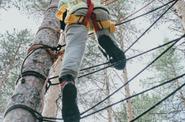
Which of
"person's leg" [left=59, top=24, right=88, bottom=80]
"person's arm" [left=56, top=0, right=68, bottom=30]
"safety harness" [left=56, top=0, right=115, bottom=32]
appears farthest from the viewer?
"person's arm" [left=56, top=0, right=68, bottom=30]

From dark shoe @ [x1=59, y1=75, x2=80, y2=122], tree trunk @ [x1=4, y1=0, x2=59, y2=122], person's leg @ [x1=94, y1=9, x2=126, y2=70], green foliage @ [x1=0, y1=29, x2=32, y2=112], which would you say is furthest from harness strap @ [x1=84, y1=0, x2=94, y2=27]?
green foliage @ [x1=0, y1=29, x2=32, y2=112]

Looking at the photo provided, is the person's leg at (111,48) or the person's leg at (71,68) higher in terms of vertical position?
the person's leg at (111,48)

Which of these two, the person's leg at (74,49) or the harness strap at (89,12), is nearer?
the person's leg at (74,49)

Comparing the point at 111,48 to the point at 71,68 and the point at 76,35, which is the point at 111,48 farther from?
the point at 71,68

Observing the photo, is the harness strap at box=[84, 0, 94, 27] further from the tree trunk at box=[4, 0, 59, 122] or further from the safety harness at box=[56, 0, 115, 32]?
the tree trunk at box=[4, 0, 59, 122]

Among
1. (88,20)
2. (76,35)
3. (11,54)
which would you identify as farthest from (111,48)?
(11,54)

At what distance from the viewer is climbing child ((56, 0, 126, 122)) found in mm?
2240

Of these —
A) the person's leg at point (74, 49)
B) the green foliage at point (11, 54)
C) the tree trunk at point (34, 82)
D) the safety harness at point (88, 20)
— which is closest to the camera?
the tree trunk at point (34, 82)

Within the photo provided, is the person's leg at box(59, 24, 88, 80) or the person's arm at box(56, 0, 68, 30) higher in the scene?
the person's arm at box(56, 0, 68, 30)

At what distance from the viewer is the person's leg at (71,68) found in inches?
87.2

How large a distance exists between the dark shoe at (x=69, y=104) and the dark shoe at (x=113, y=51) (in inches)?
34.5

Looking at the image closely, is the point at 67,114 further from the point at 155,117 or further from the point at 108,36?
the point at 155,117

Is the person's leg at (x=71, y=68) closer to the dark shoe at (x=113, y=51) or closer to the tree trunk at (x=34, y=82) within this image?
the tree trunk at (x=34, y=82)

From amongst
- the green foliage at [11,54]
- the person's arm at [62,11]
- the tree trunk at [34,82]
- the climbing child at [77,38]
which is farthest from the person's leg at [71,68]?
the green foliage at [11,54]
